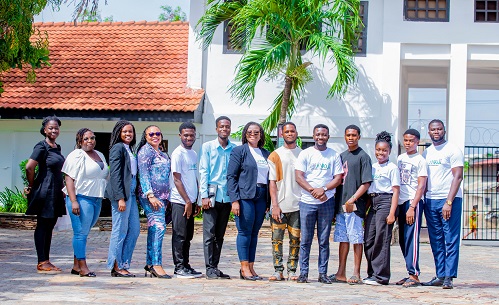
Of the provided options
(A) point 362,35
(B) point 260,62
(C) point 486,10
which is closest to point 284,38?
(B) point 260,62

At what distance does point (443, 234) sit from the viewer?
10.2 meters

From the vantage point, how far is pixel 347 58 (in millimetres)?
17609

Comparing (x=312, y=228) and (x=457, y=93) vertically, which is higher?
(x=457, y=93)

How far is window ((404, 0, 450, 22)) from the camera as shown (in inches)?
787

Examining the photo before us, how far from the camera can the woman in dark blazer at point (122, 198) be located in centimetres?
993

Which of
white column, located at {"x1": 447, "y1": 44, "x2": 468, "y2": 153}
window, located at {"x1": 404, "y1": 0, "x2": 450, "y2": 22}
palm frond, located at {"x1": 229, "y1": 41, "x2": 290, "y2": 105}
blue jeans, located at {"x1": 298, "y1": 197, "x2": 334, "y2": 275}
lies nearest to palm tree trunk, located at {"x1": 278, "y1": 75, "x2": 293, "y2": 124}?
palm frond, located at {"x1": 229, "y1": 41, "x2": 290, "y2": 105}

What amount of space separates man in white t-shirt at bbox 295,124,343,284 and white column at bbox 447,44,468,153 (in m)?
10.2

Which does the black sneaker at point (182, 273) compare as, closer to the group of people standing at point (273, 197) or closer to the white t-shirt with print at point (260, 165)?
Result: the group of people standing at point (273, 197)

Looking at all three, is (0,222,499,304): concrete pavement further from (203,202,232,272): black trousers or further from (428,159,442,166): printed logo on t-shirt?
(428,159,442,166): printed logo on t-shirt

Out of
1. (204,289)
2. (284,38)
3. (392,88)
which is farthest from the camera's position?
(392,88)

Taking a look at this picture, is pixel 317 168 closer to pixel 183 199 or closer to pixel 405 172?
pixel 405 172

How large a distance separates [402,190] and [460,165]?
0.73 m

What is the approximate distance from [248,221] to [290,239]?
546 mm

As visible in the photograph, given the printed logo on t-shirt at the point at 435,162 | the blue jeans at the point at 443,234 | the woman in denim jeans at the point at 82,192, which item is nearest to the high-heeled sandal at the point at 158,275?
the woman in denim jeans at the point at 82,192
